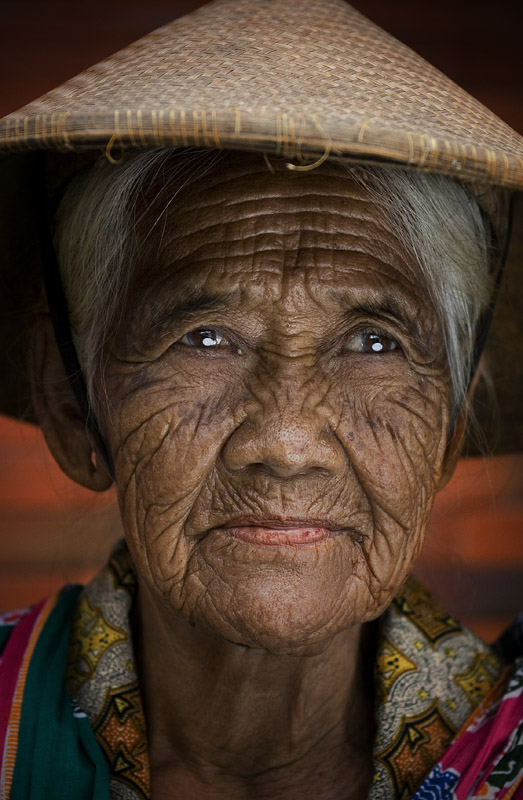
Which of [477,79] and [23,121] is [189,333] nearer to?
[23,121]

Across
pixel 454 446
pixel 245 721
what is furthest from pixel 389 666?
Result: pixel 454 446

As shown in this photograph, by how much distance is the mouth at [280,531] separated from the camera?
157cm

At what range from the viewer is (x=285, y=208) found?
1.59 metres

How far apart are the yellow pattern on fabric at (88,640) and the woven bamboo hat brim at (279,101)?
966mm

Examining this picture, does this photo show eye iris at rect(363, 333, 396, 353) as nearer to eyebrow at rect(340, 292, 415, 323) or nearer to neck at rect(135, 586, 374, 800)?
eyebrow at rect(340, 292, 415, 323)

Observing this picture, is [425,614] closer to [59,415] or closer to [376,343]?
[376,343]

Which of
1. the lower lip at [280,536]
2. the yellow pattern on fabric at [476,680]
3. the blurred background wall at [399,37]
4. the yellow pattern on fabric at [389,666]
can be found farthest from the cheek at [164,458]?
the blurred background wall at [399,37]

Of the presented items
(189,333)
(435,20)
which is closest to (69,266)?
(189,333)

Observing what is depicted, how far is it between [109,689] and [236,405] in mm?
709

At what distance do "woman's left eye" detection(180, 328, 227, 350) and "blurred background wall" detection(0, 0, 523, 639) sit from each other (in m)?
0.94

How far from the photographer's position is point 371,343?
166cm

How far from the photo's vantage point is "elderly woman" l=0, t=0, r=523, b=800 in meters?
1.36

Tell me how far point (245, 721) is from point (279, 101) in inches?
47.7

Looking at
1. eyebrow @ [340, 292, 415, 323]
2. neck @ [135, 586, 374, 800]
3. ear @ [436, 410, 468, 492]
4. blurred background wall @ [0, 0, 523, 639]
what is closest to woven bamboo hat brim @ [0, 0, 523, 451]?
eyebrow @ [340, 292, 415, 323]
